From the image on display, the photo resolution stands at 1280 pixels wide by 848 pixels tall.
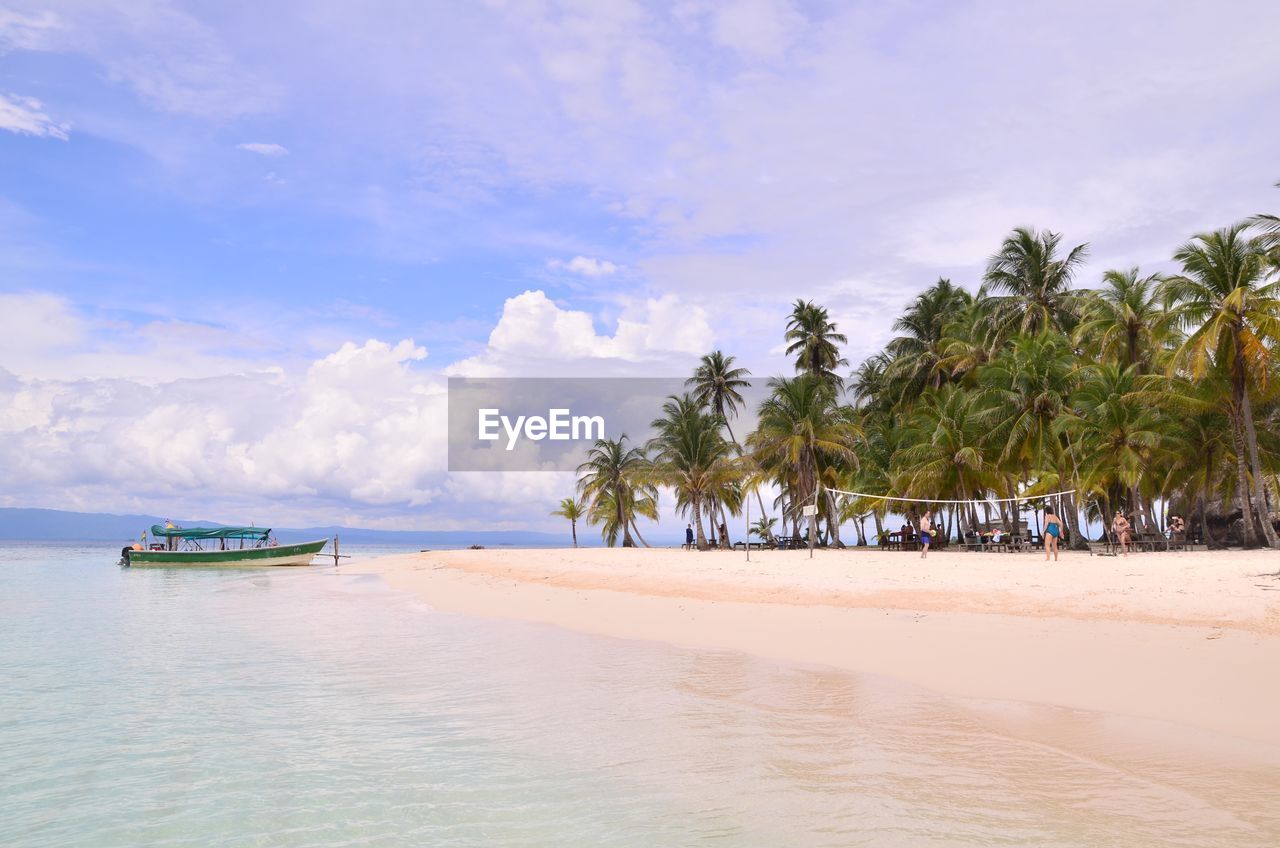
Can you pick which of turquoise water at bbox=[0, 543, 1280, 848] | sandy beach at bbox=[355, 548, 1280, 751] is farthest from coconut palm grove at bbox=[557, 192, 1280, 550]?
turquoise water at bbox=[0, 543, 1280, 848]

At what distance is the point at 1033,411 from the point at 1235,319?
9346 millimetres

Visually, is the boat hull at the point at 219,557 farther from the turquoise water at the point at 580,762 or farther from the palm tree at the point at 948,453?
the turquoise water at the point at 580,762

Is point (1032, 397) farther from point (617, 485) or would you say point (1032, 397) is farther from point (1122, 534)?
point (617, 485)

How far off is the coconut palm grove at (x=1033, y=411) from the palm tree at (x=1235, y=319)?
6 cm

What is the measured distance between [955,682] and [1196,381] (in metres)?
23.4

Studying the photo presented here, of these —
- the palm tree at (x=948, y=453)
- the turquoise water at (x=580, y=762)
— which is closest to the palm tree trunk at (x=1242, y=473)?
the palm tree at (x=948, y=453)

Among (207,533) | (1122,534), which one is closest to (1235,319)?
(1122,534)

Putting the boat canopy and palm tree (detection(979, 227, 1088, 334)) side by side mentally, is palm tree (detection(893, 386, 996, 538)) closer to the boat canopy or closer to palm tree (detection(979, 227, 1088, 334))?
palm tree (detection(979, 227, 1088, 334))

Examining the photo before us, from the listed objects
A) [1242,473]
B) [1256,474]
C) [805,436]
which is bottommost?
[1256,474]

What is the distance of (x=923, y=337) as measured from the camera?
46.5m

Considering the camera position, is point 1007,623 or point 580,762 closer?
point 580,762

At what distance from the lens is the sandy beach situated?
7574 mm

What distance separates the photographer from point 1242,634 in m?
9.52

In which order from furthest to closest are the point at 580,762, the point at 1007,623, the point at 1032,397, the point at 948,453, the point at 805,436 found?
1. the point at 805,436
2. the point at 948,453
3. the point at 1032,397
4. the point at 1007,623
5. the point at 580,762
